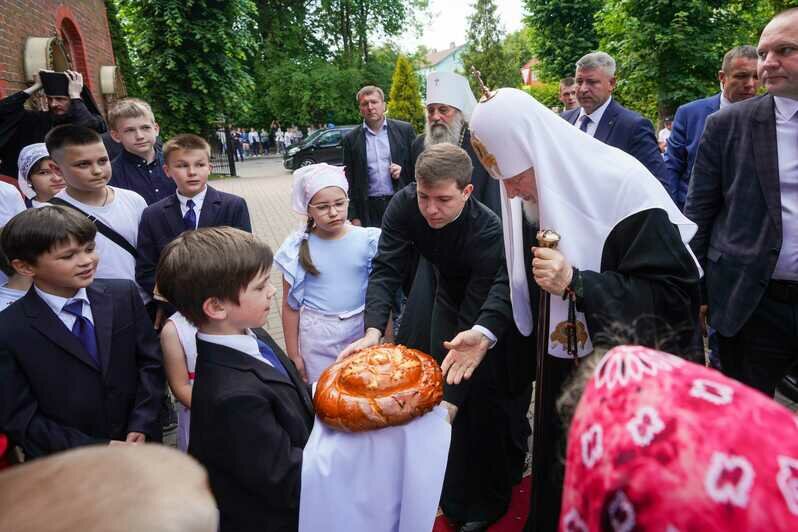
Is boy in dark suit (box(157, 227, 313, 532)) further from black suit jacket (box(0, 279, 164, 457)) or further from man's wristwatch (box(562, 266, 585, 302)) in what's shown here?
man's wristwatch (box(562, 266, 585, 302))

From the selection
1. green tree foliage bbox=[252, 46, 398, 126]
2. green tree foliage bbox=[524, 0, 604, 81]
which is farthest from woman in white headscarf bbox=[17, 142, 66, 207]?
green tree foliage bbox=[252, 46, 398, 126]

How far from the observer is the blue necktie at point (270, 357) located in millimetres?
1887

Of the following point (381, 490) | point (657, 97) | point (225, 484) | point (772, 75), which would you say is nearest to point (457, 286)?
point (381, 490)

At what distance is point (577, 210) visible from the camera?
1.85 meters

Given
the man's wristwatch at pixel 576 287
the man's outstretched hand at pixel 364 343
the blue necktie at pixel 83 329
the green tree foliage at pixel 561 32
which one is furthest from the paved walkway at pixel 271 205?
the green tree foliage at pixel 561 32

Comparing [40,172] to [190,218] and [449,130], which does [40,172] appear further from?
[449,130]

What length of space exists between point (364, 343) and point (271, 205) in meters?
12.1

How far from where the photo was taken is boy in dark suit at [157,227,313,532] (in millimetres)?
1538

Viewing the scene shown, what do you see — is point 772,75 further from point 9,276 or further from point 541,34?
point 541,34

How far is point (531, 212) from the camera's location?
217 centimetres

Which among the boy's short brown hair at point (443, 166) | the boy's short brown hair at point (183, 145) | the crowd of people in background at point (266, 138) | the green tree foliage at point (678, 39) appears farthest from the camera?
the crowd of people in background at point (266, 138)

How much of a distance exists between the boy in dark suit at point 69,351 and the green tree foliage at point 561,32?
21.8 m

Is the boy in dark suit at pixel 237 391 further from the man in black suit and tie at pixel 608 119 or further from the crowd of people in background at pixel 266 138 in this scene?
the crowd of people in background at pixel 266 138

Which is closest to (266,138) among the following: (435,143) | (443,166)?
(435,143)
